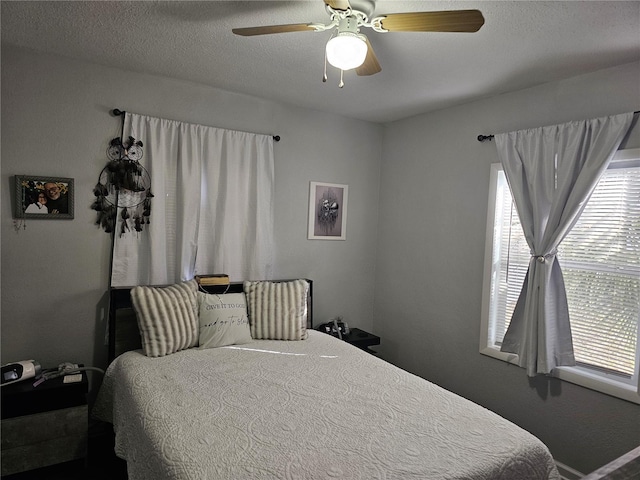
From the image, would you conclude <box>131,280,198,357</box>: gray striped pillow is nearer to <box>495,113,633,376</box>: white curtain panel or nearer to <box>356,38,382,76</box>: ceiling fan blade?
<box>356,38,382,76</box>: ceiling fan blade

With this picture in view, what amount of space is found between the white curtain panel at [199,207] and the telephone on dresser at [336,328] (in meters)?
0.69

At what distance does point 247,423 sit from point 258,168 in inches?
83.8

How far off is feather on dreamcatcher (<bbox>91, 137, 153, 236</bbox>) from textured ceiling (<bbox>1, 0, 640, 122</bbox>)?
58 cm

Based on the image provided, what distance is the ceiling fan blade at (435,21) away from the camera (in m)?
1.51

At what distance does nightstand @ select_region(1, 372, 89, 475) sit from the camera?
219 centimetres

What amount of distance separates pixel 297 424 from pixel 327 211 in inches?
89.7

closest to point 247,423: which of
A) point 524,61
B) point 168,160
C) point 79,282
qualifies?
point 79,282

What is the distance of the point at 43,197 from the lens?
8.50 feet

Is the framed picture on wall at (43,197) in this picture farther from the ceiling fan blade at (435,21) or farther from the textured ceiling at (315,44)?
the ceiling fan blade at (435,21)

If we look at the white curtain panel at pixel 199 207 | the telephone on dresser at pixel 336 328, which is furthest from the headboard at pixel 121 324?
the telephone on dresser at pixel 336 328

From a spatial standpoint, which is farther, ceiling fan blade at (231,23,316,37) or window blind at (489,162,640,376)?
window blind at (489,162,640,376)

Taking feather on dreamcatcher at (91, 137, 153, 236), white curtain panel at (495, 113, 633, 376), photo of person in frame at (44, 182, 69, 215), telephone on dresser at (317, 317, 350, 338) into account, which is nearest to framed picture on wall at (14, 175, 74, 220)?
photo of person in frame at (44, 182, 69, 215)

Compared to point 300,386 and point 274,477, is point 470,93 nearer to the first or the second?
point 300,386

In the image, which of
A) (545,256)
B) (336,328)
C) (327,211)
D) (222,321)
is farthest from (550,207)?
(222,321)
